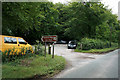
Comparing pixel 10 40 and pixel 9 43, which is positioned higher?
pixel 10 40

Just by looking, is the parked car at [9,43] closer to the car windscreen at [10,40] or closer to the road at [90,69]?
the car windscreen at [10,40]

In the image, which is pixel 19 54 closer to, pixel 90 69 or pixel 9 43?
pixel 9 43

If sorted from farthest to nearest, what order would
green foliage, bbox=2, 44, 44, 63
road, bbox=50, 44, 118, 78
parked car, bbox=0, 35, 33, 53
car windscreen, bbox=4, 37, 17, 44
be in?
car windscreen, bbox=4, 37, 17, 44 → parked car, bbox=0, 35, 33, 53 → green foliage, bbox=2, 44, 44, 63 → road, bbox=50, 44, 118, 78

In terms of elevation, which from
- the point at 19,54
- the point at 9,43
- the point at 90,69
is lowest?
the point at 90,69

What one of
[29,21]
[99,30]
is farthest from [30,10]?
[99,30]

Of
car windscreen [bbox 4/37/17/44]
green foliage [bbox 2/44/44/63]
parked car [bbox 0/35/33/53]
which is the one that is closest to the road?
green foliage [bbox 2/44/44/63]

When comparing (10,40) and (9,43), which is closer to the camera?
(9,43)

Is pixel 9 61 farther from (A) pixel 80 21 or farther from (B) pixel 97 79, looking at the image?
(A) pixel 80 21

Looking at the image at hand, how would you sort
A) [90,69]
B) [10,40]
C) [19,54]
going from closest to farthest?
[90,69] < [19,54] < [10,40]

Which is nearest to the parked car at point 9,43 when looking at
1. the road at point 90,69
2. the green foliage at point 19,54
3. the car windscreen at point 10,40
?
the car windscreen at point 10,40

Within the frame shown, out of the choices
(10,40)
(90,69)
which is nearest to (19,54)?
(10,40)

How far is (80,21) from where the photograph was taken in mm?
22297

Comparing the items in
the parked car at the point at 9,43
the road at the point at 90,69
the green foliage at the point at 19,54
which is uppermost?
the parked car at the point at 9,43

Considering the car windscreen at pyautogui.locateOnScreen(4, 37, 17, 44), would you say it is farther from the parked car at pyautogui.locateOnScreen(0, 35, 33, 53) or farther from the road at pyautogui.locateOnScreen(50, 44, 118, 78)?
the road at pyautogui.locateOnScreen(50, 44, 118, 78)
